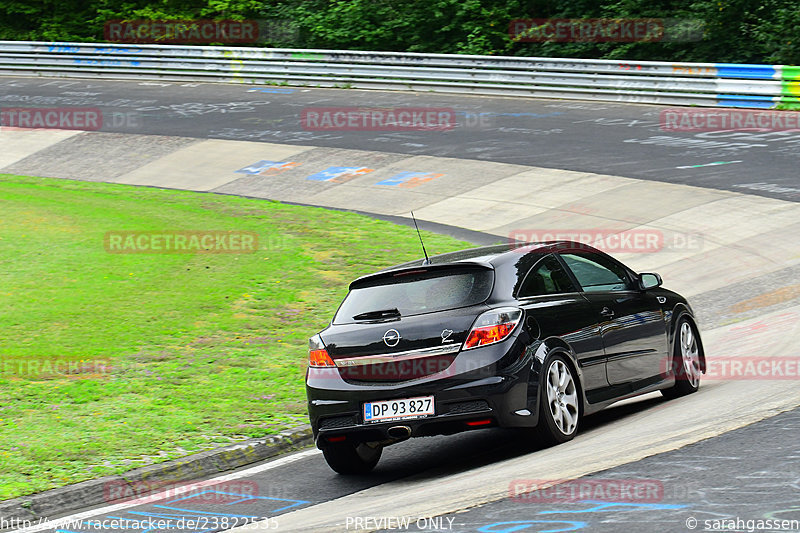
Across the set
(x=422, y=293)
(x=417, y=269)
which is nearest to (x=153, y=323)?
(x=417, y=269)

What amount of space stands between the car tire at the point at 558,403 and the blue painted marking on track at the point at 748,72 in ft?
61.7

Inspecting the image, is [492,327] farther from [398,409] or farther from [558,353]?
[398,409]

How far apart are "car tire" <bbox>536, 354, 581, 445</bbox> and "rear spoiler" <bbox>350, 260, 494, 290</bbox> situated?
837mm

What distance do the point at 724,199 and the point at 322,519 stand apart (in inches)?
526

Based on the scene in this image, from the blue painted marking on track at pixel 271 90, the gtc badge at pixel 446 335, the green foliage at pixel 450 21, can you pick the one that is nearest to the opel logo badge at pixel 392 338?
the gtc badge at pixel 446 335

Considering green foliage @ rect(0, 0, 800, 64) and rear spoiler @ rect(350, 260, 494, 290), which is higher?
green foliage @ rect(0, 0, 800, 64)

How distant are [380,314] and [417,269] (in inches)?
18.7

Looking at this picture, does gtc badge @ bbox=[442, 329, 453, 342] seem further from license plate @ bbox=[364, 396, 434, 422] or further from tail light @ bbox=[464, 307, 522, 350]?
license plate @ bbox=[364, 396, 434, 422]

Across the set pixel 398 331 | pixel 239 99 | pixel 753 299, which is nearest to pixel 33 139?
pixel 239 99

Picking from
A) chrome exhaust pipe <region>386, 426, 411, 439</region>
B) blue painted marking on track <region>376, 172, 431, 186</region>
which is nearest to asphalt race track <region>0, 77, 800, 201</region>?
blue painted marking on track <region>376, 172, 431, 186</region>

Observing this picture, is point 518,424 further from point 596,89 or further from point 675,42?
point 675,42

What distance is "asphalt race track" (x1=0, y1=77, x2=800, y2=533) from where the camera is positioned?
603 cm

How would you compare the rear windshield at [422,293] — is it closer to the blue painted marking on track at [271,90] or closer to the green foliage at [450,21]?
the green foliage at [450,21]

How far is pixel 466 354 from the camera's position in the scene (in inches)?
282
